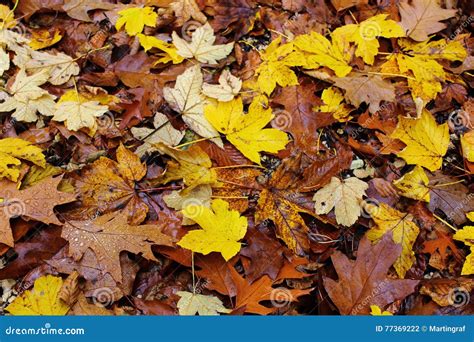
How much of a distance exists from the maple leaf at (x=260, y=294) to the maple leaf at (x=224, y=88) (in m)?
0.79

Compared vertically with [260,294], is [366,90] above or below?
above

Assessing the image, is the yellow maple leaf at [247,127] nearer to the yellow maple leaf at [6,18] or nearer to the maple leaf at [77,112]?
the maple leaf at [77,112]

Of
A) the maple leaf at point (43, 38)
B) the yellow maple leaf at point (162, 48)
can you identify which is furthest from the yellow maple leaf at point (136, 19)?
the maple leaf at point (43, 38)

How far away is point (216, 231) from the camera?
2.00m

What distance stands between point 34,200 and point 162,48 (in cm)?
95

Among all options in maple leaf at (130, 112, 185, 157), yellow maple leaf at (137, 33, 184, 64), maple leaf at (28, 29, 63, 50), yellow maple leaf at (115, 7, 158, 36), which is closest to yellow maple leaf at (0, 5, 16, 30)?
maple leaf at (28, 29, 63, 50)

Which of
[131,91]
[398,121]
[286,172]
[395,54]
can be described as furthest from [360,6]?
[131,91]

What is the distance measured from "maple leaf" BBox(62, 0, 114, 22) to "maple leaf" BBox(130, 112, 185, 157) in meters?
0.76

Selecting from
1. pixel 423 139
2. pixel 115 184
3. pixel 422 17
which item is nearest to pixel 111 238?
pixel 115 184

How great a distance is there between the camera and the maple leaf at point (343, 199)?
6.86 ft

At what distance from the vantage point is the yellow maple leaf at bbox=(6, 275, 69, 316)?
1.91 m

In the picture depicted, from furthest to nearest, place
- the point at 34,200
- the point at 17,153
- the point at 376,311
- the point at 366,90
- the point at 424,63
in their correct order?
the point at 424,63, the point at 366,90, the point at 17,153, the point at 34,200, the point at 376,311

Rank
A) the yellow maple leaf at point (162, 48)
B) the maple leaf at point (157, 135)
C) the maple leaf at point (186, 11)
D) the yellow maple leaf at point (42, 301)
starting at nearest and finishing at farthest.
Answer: the yellow maple leaf at point (42, 301) → the maple leaf at point (157, 135) → the yellow maple leaf at point (162, 48) → the maple leaf at point (186, 11)

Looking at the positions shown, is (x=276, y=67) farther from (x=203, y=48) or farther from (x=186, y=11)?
(x=186, y=11)
